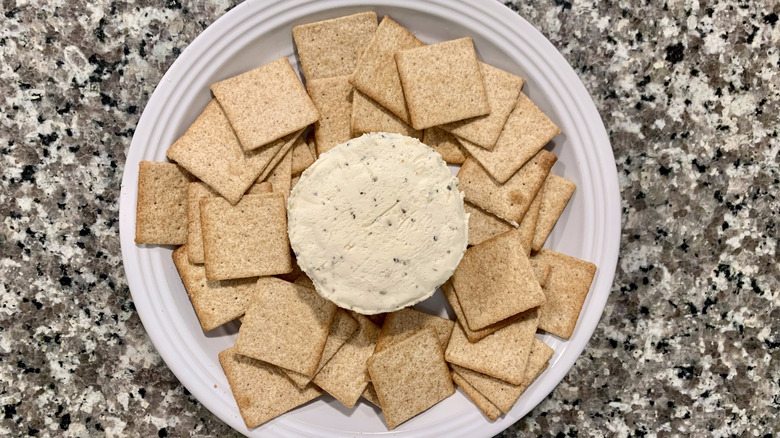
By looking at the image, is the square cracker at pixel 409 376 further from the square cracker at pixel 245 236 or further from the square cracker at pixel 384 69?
the square cracker at pixel 384 69

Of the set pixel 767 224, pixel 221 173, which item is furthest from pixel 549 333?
pixel 221 173

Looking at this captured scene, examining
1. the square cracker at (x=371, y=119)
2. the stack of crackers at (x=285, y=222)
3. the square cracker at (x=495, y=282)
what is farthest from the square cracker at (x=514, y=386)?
the square cracker at (x=371, y=119)

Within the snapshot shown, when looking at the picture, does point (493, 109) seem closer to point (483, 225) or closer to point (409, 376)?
point (483, 225)

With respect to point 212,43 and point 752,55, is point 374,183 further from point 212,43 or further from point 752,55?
point 752,55

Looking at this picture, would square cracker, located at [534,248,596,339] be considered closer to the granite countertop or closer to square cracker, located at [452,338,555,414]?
square cracker, located at [452,338,555,414]

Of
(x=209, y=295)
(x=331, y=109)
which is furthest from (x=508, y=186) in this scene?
(x=209, y=295)
